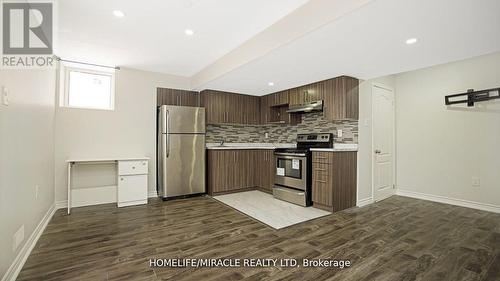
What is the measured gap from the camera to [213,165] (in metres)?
4.54

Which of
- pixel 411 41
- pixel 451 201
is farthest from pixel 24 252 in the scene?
pixel 451 201

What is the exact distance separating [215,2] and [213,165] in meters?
3.04

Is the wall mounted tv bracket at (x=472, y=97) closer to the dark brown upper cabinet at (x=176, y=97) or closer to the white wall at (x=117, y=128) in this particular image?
the dark brown upper cabinet at (x=176, y=97)

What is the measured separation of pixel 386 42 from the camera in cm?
240

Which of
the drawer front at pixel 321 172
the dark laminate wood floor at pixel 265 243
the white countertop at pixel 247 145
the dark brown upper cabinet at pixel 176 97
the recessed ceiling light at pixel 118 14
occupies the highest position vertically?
the recessed ceiling light at pixel 118 14

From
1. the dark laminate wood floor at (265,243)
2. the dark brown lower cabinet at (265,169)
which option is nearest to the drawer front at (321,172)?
the dark laminate wood floor at (265,243)

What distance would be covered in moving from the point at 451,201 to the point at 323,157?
2.54 m

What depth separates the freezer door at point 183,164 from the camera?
13.6ft

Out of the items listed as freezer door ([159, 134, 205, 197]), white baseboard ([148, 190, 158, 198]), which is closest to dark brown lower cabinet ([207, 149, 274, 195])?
freezer door ([159, 134, 205, 197])

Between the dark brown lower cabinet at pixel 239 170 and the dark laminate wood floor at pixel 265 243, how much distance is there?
3.40 feet

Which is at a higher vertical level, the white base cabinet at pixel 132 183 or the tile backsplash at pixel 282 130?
the tile backsplash at pixel 282 130

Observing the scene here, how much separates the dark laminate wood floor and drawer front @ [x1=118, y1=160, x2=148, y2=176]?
2.04 ft

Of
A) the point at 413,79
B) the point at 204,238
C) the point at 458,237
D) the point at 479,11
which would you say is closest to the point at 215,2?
the point at 479,11

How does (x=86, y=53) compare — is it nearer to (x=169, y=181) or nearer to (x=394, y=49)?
(x=169, y=181)
